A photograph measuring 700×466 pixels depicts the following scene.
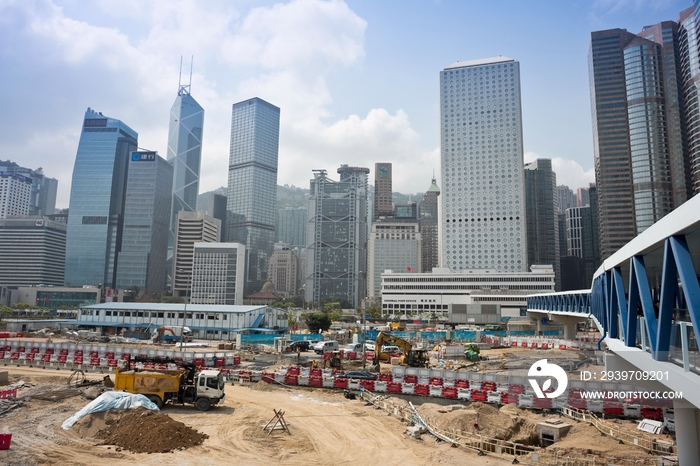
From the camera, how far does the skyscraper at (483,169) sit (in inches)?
6245

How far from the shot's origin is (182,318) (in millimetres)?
80938

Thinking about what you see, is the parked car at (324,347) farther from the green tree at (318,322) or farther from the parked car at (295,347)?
the green tree at (318,322)

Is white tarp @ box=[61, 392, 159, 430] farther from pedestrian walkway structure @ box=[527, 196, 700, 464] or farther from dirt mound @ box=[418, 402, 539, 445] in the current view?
pedestrian walkway structure @ box=[527, 196, 700, 464]

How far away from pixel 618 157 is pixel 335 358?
499 feet

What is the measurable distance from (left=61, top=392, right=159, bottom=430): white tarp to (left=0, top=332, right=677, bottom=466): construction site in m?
0.16

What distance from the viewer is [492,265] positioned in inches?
6230

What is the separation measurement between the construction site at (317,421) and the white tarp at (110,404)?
6.2 inches

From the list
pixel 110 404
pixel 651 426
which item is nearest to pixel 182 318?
pixel 110 404

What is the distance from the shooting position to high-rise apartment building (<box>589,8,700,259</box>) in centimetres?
15112

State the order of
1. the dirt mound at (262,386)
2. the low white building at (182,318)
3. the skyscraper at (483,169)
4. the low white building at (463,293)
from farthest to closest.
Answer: the skyscraper at (483,169)
the low white building at (463,293)
the low white building at (182,318)
the dirt mound at (262,386)

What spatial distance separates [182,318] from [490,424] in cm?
6812

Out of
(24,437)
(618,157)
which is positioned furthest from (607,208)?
→ (24,437)

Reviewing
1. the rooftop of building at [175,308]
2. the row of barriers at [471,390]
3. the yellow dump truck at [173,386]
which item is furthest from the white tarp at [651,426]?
the rooftop of building at [175,308]

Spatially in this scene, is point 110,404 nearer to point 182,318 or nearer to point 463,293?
point 182,318
